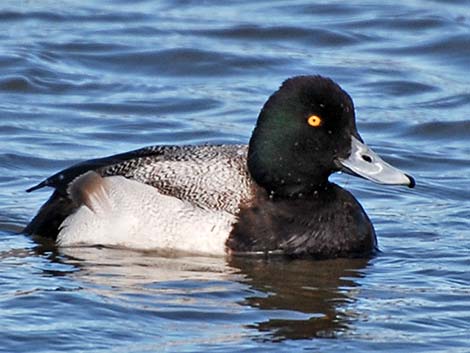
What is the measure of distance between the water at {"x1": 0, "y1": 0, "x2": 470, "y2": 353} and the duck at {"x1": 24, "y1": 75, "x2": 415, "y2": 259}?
6.0 inches

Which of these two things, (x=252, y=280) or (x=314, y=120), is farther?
(x=314, y=120)

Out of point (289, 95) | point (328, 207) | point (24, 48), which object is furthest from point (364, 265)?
point (24, 48)

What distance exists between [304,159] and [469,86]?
217 inches

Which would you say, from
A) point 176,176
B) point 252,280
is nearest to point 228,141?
point 176,176

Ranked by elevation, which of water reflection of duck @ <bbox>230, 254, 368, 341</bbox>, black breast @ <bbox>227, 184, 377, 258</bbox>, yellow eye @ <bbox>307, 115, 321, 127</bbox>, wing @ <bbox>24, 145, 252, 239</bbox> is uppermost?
yellow eye @ <bbox>307, 115, 321, 127</bbox>

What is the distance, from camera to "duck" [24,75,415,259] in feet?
34.7

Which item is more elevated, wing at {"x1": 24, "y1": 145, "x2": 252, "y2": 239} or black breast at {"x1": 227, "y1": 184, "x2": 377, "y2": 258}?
wing at {"x1": 24, "y1": 145, "x2": 252, "y2": 239}

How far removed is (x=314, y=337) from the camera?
29.5ft

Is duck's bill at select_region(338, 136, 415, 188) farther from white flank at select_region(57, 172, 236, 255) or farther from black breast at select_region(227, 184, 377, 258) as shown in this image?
white flank at select_region(57, 172, 236, 255)

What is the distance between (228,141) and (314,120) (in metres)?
3.39

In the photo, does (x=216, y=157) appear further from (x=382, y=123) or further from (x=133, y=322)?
(x=382, y=123)

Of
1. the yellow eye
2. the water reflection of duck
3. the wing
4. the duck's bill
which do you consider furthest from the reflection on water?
the yellow eye

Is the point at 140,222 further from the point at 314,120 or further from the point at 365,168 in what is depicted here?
the point at 365,168

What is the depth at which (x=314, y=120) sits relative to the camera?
10.7 meters
